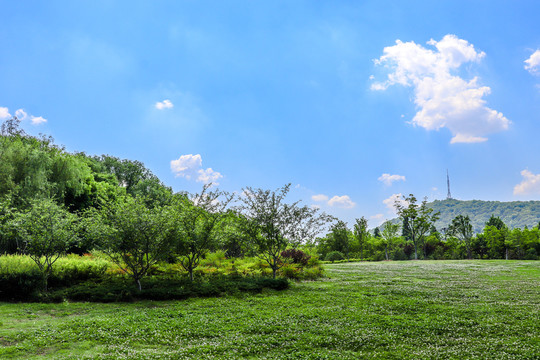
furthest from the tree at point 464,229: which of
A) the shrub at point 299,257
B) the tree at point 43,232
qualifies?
the tree at point 43,232

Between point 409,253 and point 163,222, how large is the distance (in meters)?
61.7

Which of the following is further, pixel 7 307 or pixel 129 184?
pixel 129 184

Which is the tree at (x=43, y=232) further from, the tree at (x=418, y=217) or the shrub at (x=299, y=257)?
the tree at (x=418, y=217)

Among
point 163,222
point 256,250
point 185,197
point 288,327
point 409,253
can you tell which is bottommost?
point 409,253

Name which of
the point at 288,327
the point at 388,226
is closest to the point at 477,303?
the point at 288,327

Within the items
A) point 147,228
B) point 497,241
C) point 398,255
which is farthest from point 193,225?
point 497,241

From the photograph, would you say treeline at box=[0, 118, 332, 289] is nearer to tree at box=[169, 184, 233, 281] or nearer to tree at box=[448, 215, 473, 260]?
tree at box=[169, 184, 233, 281]

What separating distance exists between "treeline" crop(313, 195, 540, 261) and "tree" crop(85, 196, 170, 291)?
41.3 meters

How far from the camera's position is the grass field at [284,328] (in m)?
8.02

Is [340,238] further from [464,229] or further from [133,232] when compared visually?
[133,232]

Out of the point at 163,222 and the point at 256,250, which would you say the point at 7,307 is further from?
the point at 256,250

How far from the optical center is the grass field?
26.3ft

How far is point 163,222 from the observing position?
1655 cm

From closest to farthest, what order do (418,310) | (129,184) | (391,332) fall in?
1. (391,332)
2. (418,310)
3. (129,184)
